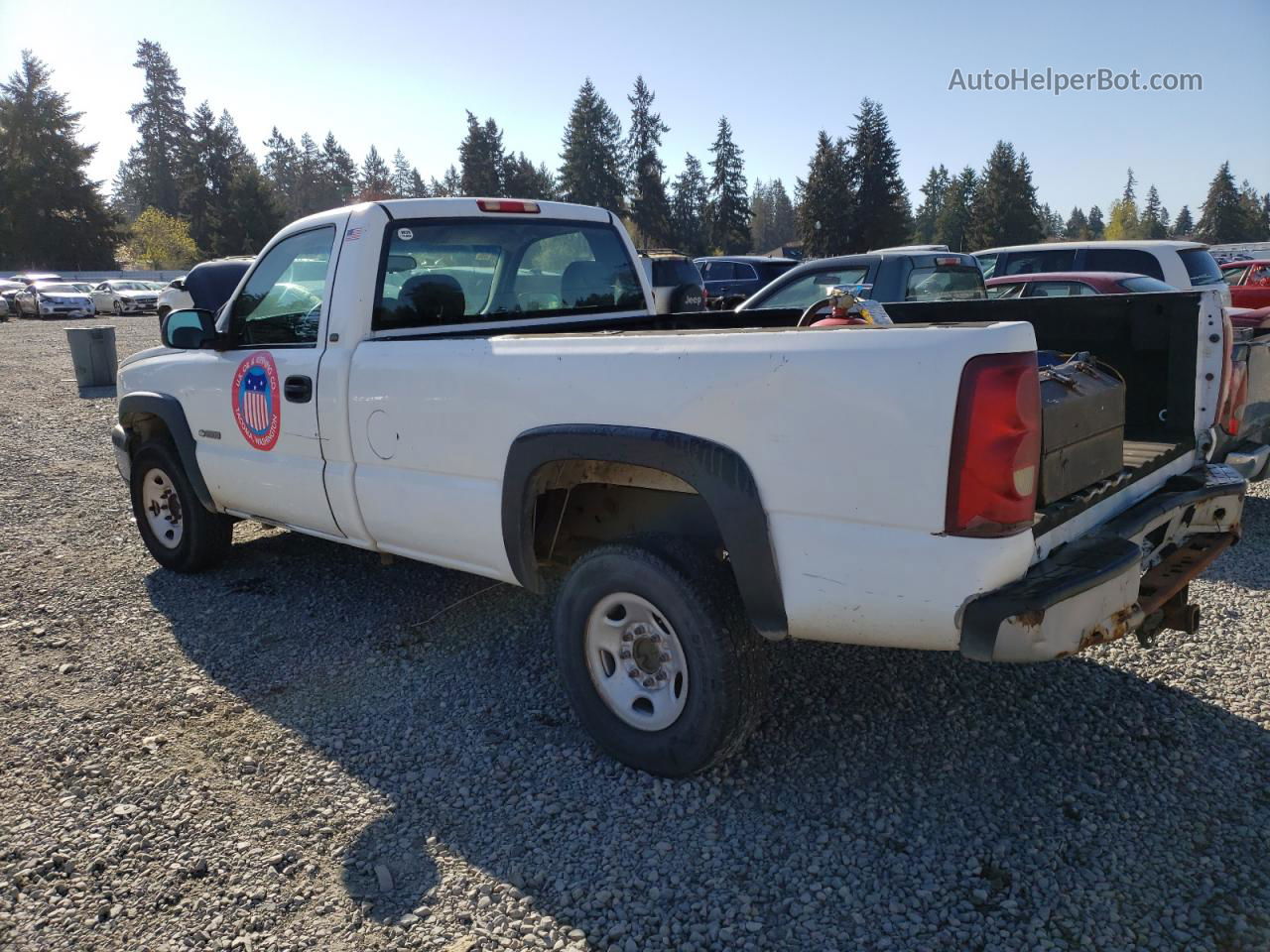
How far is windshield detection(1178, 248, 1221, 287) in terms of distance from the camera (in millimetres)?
10844

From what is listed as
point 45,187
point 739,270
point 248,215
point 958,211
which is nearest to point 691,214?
point 958,211

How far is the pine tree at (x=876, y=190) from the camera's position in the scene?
66.4 m

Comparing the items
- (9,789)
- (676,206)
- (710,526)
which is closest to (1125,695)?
(710,526)

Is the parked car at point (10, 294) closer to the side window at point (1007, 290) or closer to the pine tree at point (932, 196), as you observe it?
the side window at point (1007, 290)

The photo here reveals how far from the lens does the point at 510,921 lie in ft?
8.18

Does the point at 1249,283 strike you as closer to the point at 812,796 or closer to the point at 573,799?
the point at 812,796

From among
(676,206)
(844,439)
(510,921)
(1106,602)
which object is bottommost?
(510,921)

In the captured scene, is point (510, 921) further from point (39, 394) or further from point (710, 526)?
point (39, 394)

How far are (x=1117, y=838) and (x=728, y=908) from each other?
3.98 ft

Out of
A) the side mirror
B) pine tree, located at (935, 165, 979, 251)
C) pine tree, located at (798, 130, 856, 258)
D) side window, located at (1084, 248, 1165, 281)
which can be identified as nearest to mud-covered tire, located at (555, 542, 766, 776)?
the side mirror

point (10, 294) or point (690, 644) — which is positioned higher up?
point (10, 294)

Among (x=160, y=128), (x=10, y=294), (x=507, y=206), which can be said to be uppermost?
(x=160, y=128)

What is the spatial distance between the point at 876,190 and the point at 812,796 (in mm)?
69901

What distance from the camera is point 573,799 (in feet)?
9.98
